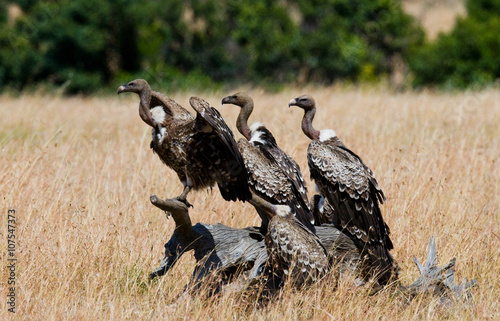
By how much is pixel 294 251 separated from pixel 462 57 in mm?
18758

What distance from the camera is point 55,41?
20.8m

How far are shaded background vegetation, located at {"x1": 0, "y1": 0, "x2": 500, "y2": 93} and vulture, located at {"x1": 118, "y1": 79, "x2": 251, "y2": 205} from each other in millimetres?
14292

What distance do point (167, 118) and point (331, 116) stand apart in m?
6.61

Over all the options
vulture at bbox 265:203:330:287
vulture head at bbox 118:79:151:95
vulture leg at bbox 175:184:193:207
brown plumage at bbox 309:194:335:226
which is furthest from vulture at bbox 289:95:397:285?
vulture head at bbox 118:79:151:95

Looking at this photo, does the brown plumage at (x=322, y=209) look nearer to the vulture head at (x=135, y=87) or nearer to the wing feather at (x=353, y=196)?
the wing feather at (x=353, y=196)

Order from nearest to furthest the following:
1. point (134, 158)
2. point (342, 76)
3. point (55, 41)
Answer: point (134, 158) → point (55, 41) → point (342, 76)

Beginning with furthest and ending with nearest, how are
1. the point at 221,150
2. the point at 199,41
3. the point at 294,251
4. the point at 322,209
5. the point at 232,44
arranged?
1. the point at 232,44
2. the point at 199,41
3. the point at 322,209
4. the point at 221,150
5. the point at 294,251

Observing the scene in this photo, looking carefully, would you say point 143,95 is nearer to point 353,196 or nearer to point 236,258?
point 236,258

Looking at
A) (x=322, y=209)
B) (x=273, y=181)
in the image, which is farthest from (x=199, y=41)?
(x=273, y=181)

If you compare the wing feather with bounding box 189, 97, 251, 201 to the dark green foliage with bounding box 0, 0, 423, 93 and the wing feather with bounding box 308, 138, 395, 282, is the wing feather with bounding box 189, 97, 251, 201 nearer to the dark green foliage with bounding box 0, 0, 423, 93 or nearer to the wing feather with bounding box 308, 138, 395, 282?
the wing feather with bounding box 308, 138, 395, 282

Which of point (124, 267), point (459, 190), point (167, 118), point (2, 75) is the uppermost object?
point (167, 118)

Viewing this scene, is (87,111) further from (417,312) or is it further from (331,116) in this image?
(417,312)

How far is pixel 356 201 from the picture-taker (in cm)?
570

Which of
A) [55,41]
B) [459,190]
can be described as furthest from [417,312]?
[55,41]
